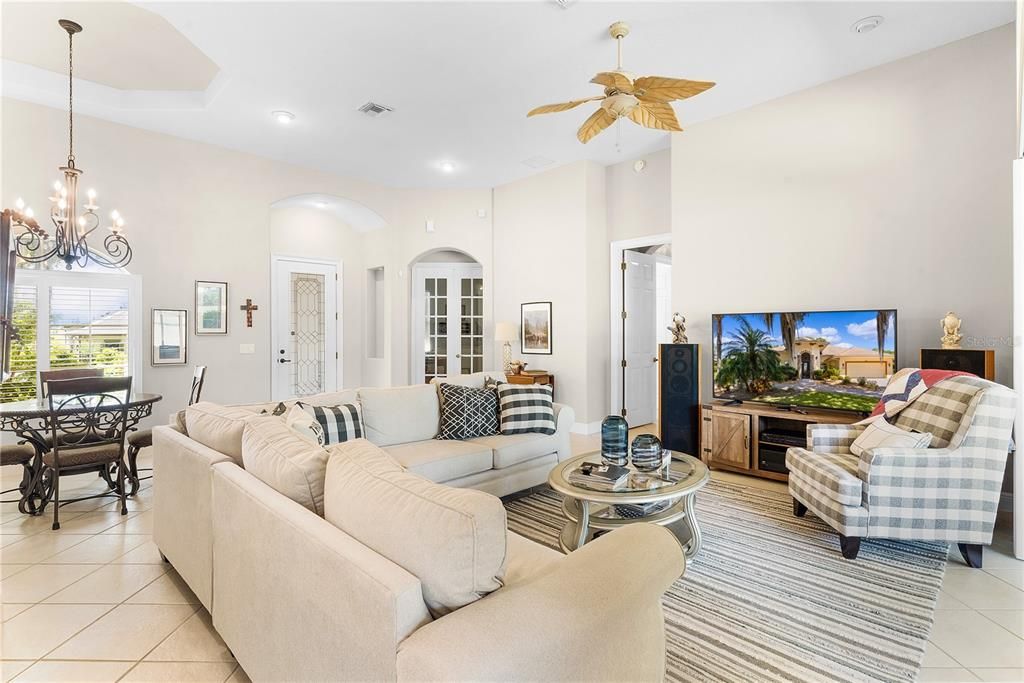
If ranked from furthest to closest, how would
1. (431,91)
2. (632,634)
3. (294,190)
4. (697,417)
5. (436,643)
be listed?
(294,190) < (697,417) < (431,91) < (632,634) < (436,643)

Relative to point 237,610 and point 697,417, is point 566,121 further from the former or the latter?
point 237,610

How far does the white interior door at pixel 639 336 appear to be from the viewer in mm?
6152

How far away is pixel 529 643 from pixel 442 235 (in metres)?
6.34

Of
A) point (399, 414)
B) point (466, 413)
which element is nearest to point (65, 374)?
point (399, 414)

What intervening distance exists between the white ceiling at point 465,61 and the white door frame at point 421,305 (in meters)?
2.18

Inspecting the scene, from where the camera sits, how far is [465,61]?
3.65m

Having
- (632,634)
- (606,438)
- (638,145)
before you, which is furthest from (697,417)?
(632,634)

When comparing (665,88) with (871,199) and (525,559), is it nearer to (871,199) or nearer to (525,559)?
(871,199)

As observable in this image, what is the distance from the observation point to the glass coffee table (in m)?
2.33

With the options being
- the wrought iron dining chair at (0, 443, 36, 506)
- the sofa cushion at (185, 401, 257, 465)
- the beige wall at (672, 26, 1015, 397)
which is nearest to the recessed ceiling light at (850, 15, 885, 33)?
the beige wall at (672, 26, 1015, 397)

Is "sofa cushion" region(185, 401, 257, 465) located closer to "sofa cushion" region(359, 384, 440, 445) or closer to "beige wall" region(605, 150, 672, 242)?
"sofa cushion" region(359, 384, 440, 445)

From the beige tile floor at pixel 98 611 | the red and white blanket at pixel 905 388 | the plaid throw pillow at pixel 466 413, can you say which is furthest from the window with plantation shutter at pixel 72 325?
the red and white blanket at pixel 905 388

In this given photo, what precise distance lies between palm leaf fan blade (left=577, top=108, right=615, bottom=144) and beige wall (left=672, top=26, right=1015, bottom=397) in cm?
184

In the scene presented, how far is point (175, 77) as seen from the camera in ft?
13.8
